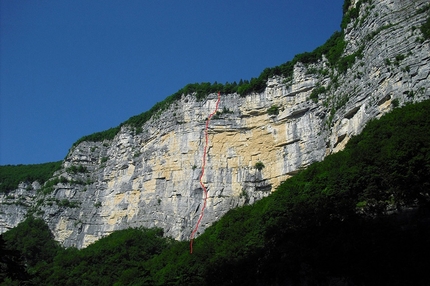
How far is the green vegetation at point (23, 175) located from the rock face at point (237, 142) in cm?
441

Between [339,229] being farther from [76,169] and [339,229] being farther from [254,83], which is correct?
[76,169]

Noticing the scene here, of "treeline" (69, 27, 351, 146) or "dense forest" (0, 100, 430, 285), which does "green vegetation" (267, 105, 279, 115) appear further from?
"dense forest" (0, 100, 430, 285)

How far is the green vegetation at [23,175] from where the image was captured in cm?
5019

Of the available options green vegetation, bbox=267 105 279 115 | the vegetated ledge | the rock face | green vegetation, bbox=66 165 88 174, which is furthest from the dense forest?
green vegetation, bbox=66 165 88 174

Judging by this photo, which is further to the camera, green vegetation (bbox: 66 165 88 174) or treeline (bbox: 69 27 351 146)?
green vegetation (bbox: 66 165 88 174)

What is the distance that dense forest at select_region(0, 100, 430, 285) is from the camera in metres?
16.4

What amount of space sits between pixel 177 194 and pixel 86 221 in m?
11.3

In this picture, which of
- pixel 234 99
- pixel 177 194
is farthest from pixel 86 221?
pixel 234 99

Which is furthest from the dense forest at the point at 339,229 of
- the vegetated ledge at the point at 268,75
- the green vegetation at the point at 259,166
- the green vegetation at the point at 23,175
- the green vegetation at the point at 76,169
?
the green vegetation at the point at 23,175

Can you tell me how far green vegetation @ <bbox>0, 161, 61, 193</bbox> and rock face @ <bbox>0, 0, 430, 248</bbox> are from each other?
14.5 feet

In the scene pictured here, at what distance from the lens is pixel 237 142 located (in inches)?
1396

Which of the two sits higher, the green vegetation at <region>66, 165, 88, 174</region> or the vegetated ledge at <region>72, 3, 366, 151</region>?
the vegetated ledge at <region>72, 3, 366, 151</region>

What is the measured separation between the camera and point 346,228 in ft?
60.0

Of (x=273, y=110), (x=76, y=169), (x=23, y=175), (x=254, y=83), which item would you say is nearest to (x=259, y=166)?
(x=273, y=110)
